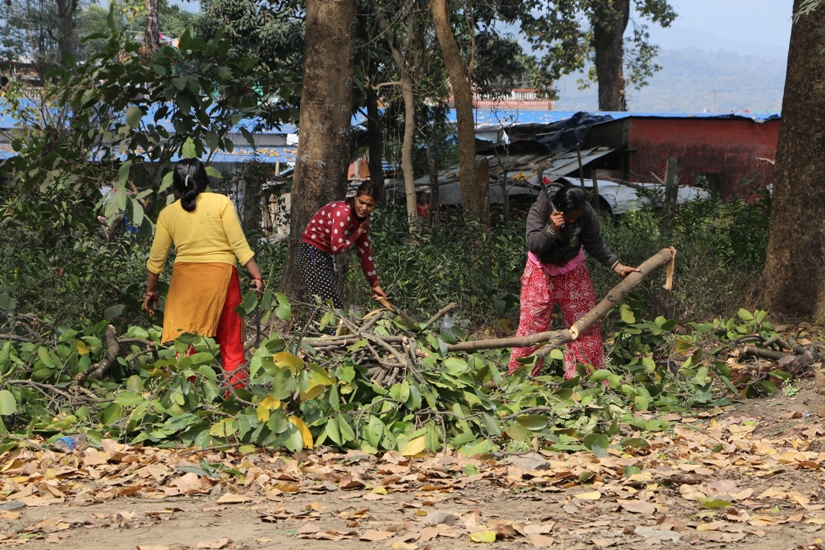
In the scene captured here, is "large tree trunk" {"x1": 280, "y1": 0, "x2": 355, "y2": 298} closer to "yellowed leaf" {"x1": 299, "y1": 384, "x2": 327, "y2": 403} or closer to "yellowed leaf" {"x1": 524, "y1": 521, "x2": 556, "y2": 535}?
"yellowed leaf" {"x1": 299, "y1": 384, "x2": 327, "y2": 403}

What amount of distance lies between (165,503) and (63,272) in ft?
13.7

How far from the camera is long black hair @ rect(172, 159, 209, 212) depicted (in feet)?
18.2

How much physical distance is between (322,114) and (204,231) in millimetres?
2324

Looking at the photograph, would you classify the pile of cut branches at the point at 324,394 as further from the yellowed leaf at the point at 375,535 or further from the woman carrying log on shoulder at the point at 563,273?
→ the yellowed leaf at the point at 375,535

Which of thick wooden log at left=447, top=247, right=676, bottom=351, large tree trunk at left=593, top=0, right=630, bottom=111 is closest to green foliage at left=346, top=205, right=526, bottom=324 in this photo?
thick wooden log at left=447, top=247, right=676, bottom=351

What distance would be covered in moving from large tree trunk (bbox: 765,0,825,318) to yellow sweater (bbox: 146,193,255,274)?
539 centimetres

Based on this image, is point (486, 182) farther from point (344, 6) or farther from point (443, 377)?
point (443, 377)

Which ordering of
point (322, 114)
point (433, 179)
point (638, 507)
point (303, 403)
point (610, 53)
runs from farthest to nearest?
point (610, 53) → point (433, 179) → point (322, 114) → point (303, 403) → point (638, 507)

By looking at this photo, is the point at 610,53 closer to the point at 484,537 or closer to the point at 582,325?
the point at 582,325

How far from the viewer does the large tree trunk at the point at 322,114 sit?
756cm

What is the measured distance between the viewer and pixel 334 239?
623 centimetres

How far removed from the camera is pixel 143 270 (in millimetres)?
8031

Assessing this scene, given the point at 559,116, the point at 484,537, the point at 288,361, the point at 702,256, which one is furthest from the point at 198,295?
the point at 559,116

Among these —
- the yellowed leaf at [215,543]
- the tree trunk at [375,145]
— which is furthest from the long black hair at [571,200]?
the tree trunk at [375,145]
